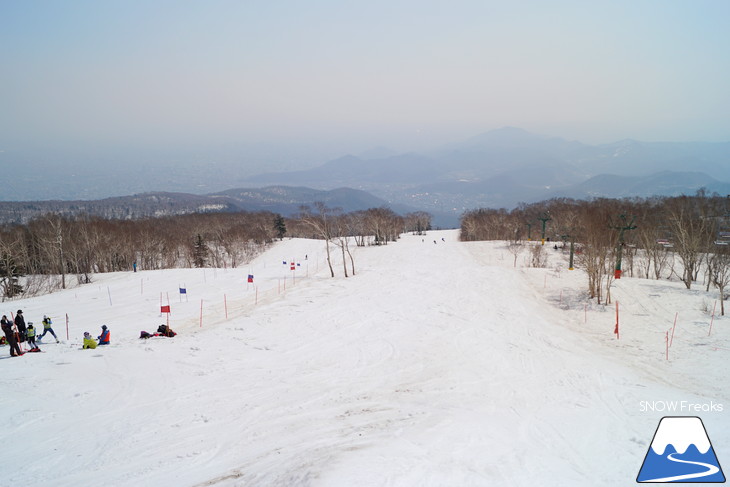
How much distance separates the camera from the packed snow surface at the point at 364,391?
1002 cm

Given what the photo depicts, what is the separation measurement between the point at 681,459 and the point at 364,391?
403 inches

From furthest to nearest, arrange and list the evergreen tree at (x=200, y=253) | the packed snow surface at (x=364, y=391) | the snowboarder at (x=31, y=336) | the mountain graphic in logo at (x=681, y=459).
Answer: the evergreen tree at (x=200, y=253) < the snowboarder at (x=31, y=336) < the packed snow surface at (x=364, y=391) < the mountain graphic in logo at (x=681, y=459)

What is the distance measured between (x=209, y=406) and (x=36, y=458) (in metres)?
4.74

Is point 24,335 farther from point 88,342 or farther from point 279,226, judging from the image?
point 279,226

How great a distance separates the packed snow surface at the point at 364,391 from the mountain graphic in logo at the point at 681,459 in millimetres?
413

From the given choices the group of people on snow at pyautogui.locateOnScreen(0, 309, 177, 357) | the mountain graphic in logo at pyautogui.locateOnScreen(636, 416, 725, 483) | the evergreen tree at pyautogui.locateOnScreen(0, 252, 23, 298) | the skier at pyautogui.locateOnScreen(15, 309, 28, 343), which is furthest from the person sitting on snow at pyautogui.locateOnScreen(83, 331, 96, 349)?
the evergreen tree at pyautogui.locateOnScreen(0, 252, 23, 298)

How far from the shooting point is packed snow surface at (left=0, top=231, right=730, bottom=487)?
10.0 metres

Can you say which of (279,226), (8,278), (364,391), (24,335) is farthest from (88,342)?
(279,226)

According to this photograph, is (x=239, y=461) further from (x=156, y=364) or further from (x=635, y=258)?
(x=635, y=258)

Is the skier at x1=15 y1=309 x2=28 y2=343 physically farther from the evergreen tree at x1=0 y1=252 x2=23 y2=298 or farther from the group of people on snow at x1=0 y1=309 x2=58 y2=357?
the evergreen tree at x1=0 y1=252 x2=23 y2=298

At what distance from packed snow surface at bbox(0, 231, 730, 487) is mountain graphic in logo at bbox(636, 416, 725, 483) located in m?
0.41

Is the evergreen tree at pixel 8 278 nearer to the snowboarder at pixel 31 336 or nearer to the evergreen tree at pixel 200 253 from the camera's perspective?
the evergreen tree at pixel 200 253

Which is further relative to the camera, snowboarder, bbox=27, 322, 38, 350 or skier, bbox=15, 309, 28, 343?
skier, bbox=15, 309, 28, 343

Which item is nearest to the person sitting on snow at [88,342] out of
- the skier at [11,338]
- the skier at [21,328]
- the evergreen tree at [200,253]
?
the skier at [11,338]
